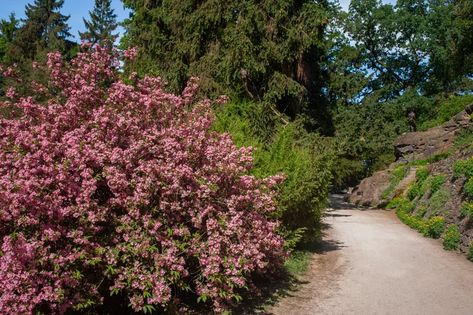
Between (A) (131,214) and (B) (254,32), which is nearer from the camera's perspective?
(A) (131,214)

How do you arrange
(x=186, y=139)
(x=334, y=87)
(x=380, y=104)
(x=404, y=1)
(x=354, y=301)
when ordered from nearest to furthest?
(x=186, y=139), (x=354, y=301), (x=334, y=87), (x=380, y=104), (x=404, y=1)

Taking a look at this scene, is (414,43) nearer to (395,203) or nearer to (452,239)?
(395,203)

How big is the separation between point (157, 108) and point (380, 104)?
2162cm

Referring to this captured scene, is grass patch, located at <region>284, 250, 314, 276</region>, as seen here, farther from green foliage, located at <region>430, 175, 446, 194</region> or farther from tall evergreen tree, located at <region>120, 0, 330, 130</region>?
tall evergreen tree, located at <region>120, 0, 330, 130</region>

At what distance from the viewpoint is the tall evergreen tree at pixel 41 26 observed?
46.1 metres

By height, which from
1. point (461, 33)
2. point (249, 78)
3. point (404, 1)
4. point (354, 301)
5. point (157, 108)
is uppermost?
point (404, 1)

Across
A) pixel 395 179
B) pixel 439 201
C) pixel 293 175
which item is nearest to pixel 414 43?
pixel 395 179

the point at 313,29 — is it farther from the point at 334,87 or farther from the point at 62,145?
the point at 62,145

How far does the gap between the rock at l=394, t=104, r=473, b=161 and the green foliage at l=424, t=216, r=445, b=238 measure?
9.74 meters

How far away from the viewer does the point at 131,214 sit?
5.41 meters

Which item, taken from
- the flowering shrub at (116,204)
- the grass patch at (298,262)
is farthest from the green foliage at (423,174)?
the flowering shrub at (116,204)

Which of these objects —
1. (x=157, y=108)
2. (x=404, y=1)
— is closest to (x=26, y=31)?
(x=404, y=1)

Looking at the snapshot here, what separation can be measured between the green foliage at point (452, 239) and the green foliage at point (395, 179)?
Answer: 10.3 meters

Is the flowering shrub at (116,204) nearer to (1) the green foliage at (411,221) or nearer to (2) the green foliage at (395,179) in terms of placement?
(1) the green foliage at (411,221)
